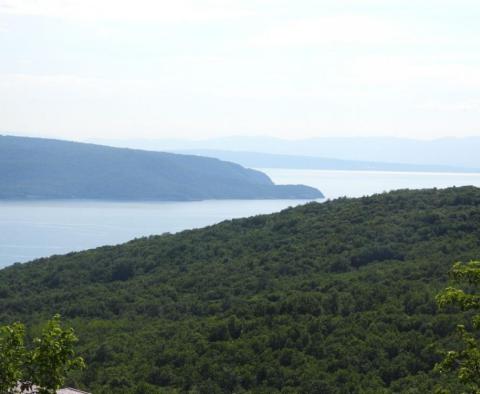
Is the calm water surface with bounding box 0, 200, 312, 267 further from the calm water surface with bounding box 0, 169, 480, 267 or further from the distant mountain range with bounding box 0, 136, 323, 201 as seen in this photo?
the distant mountain range with bounding box 0, 136, 323, 201

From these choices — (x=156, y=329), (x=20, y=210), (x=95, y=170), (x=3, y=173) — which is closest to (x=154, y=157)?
(x=95, y=170)

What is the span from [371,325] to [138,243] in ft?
58.8

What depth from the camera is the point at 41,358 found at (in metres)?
7.28

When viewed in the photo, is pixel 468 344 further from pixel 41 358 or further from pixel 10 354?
pixel 10 354

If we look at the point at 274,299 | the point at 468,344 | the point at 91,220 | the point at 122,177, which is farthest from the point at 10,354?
the point at 122,177

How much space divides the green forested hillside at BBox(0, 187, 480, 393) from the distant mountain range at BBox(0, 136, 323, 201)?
102970 mm

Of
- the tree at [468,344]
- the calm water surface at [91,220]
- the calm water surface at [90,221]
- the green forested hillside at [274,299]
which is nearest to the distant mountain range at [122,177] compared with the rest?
the calm water surface at [90,221]

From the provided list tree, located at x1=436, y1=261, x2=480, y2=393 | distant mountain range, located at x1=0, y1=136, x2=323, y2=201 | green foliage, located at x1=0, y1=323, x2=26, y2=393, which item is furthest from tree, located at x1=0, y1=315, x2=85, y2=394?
distant mountain range, located at x1=0, y1=136, x2=323, y2=201

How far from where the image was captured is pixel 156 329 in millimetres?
21281

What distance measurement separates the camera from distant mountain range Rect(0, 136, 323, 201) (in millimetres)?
142125

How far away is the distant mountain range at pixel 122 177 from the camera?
14212 cm

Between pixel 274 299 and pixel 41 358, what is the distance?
15364 mm

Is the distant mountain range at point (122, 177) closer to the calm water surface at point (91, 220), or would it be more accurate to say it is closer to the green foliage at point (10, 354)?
the calm water surface at point (91, 220)

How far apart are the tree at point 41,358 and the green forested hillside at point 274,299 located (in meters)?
4.69
